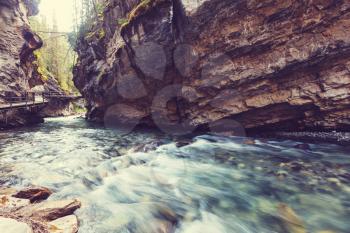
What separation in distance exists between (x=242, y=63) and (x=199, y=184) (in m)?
7.45

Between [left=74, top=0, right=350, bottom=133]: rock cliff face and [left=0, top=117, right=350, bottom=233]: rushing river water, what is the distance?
1984 mm

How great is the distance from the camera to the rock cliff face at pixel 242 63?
10.4 metres

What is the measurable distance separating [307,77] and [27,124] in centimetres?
2456

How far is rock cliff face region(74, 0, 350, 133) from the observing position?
10367 mm

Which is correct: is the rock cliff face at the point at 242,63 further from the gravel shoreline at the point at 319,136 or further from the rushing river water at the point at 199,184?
the rushing river water at the point at 199,184

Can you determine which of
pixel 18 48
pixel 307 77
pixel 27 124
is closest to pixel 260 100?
pixel 307 77

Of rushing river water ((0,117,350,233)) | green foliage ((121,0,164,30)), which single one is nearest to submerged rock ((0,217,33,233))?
rushing river water ((0,117,350,233))

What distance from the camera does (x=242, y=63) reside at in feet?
40.3

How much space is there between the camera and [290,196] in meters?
5.97

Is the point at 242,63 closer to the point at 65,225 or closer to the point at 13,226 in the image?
the point at 65,225

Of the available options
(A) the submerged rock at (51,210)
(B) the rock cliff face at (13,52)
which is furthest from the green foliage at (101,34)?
(A) the submerged rock at (51,210)

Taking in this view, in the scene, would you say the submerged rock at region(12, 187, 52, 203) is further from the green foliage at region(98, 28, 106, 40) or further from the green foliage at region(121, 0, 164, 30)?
the green foliage at region(98, 28, 106, 40)

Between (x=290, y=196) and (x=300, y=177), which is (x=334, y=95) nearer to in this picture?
(x=300, y=177)

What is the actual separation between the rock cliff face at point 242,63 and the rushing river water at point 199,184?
6.51 ft
